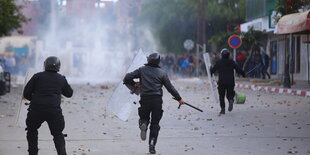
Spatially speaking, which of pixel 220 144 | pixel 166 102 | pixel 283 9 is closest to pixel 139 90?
pixel 220 144

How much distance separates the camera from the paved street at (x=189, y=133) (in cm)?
1018

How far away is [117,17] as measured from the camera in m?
85.9

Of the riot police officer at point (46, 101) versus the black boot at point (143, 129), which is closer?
the riot police officer at point (46, 101)

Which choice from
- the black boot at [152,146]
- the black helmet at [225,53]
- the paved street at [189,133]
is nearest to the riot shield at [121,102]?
the paved street at [189,133]

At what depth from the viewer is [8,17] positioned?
30.8m

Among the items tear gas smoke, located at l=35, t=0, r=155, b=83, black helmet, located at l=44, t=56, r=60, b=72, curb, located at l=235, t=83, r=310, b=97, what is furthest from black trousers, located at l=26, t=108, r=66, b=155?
tear gas smoke, located at l=35, t=0, r=155, b=83

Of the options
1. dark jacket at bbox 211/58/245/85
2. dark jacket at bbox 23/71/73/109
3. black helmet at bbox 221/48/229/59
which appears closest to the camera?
dark jacket at bbox 23/71/73/109

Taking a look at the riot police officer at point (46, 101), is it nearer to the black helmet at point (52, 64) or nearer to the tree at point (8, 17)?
the black helmet at point (52, 64)

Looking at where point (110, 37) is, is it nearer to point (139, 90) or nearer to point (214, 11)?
point (214, 11)

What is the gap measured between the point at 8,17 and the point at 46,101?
23254 millimetres

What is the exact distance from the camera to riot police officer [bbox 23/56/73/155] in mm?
8234

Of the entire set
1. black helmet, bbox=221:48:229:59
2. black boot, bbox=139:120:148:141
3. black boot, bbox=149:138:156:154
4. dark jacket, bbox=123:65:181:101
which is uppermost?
black helmet, bbox=221:48:229:59

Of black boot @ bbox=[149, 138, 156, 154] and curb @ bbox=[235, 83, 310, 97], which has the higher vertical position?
black boot @ bbox=[149, 138, 156, 154]

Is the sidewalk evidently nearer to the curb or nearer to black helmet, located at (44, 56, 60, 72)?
the curb
